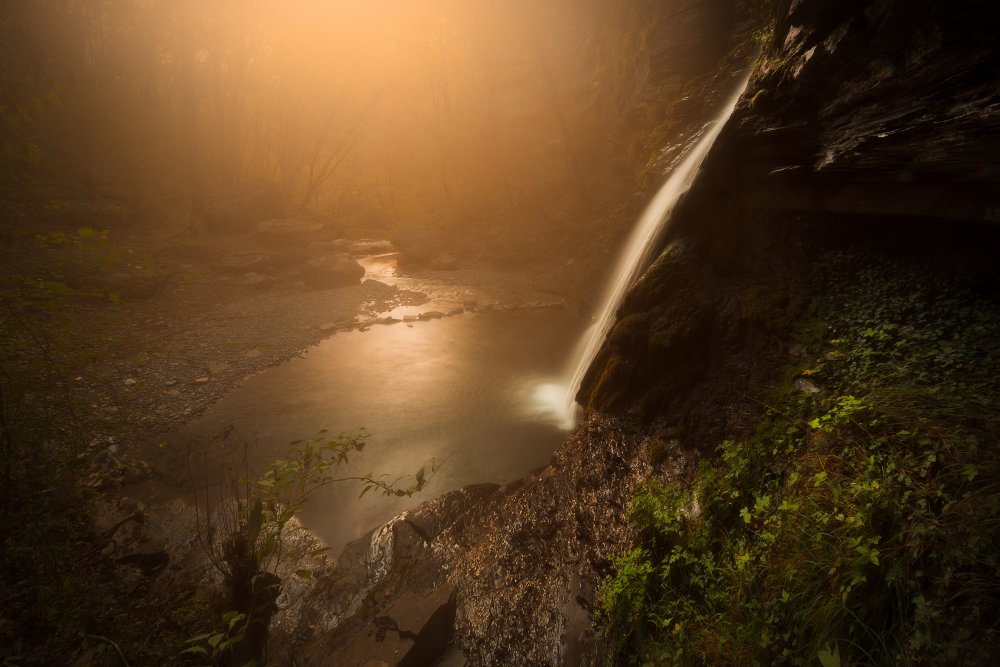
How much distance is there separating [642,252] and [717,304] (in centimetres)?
352

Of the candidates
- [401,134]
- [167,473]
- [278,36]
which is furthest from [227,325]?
[401,134]

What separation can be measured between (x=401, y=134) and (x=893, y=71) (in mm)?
37605

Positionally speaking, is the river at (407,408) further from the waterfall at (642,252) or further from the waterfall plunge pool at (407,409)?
the waterfall at (642,252)

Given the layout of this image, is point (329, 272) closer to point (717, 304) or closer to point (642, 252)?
point (642, 252)

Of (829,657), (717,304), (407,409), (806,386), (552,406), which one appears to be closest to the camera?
(829,657)

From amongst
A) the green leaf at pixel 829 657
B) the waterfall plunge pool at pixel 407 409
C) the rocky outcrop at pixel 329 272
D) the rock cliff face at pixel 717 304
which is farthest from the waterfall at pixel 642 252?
the rocky outcrop at pixel 329 272

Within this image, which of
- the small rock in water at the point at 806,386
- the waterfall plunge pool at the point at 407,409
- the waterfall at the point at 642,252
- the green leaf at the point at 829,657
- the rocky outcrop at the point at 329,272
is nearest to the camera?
the green leaf at the point at 829,657

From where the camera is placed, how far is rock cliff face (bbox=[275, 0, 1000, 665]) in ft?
13.3

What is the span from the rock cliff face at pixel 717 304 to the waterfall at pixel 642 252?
1.81 meters

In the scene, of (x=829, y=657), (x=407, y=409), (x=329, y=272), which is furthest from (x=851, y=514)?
(x=329, y=272)

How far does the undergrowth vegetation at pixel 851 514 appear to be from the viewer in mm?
2416

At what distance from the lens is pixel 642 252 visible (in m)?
9.15

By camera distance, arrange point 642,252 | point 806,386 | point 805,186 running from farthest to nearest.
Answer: point 642,252, point 805,186, point 806,386

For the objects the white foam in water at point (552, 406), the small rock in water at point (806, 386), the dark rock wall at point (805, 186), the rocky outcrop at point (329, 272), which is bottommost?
the white foam in water at point (552, 406)
